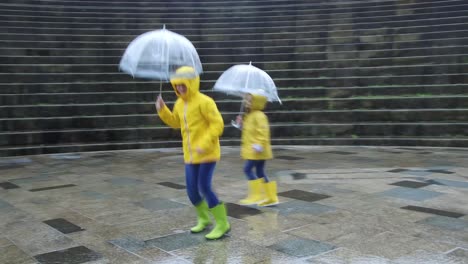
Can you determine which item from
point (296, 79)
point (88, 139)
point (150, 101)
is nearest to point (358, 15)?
point (296, 79)

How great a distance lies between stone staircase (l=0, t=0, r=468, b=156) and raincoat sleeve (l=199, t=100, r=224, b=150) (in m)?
6.13

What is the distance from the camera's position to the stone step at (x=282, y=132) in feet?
31.0

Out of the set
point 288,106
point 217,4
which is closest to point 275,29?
point 217,4

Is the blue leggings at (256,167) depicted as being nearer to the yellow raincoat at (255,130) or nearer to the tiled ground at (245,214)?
the yellow raincoat at (255,130)

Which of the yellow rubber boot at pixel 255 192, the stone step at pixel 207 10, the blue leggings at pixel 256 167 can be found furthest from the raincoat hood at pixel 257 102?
the stone step at pixel 207 10

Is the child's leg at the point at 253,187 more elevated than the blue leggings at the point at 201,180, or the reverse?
the blue leggings at the point at 201,180

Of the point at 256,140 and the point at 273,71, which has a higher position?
the point at 273,71

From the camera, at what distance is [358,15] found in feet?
46.5

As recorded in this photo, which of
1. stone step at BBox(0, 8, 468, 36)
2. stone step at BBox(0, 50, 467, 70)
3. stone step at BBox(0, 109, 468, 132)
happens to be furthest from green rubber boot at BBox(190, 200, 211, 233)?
stone step at BBox(0, 8, 468, 36)

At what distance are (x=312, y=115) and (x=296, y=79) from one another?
151 cm

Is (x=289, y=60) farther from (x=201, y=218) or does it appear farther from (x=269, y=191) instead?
(x=201, y=218)

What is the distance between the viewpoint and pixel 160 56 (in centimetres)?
363

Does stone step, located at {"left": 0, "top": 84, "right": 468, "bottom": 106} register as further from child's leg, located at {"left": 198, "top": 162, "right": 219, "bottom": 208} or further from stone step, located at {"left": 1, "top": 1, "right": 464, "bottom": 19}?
child's leg, located at {"left": 198, "top": 162, "right": 219, "bottom": 208}

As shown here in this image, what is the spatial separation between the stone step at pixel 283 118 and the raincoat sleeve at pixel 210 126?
6.53m
